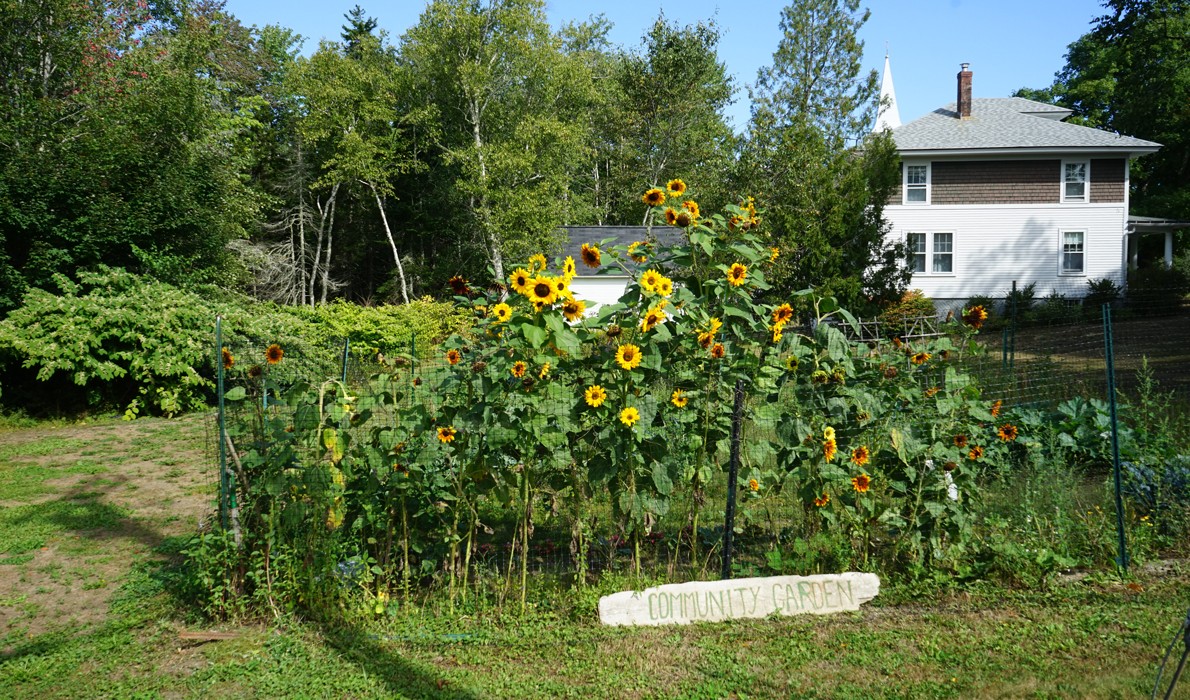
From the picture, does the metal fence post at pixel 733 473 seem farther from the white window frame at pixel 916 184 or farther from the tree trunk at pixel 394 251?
the tree trunk at pixel 394 251

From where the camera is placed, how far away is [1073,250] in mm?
24203

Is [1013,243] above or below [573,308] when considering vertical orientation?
above

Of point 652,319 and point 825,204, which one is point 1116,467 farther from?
point 825,204

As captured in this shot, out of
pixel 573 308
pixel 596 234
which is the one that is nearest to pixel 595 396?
pixel 573 308

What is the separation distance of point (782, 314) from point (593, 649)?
1.84 meters

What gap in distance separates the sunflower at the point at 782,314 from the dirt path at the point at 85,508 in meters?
3.24

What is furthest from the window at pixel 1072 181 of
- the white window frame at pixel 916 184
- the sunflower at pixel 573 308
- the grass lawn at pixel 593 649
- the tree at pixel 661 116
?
the sunflower at pixel 573 308

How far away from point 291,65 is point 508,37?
21.5 feet

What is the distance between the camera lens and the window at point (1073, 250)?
2416 centimetres

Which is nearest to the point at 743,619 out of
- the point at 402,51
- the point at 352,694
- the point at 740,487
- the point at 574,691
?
the point at 740,487

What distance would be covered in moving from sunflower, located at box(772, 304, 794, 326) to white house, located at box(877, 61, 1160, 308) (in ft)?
70.5

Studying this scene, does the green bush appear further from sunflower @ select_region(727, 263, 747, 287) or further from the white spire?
the white spire

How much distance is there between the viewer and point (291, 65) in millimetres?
24891

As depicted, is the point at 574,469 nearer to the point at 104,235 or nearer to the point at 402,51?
the point at 104,235
